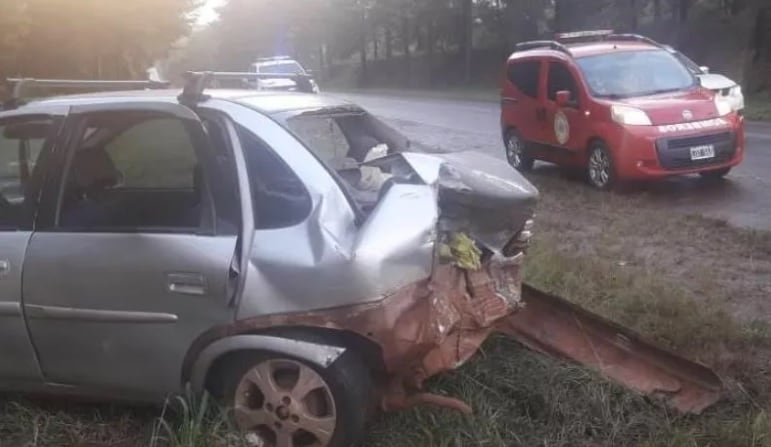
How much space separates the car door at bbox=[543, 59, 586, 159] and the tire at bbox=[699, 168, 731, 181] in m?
1.66

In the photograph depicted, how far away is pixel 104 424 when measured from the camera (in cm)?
432

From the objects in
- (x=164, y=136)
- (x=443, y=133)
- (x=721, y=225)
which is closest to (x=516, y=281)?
(x=164, y=136)

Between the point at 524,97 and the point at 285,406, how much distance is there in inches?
416

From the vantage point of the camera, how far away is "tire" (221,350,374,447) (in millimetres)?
3748

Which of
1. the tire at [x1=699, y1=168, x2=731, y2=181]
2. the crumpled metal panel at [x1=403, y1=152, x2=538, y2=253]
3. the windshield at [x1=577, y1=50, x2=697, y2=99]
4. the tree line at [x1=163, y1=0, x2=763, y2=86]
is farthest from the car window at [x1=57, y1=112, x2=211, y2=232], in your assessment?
the tree line at [x1=163, y1=0, x2=763, y2=86]

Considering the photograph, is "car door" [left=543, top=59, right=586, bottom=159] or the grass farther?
"car door" [left=543, top=59, right=586, bottom=159]

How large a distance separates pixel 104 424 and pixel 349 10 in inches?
2370

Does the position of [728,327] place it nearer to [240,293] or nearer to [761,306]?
[761,306]

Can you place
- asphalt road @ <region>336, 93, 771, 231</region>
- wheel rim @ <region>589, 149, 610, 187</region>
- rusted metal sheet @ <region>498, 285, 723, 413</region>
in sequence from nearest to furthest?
1. rusted metal sheet @ <region>498, 285, 723, 413</region>
2. asphalt road @ <region>336, 93, 771, 231</region>
3. wheel rim @ <region>589, 149, 610, 187</region>

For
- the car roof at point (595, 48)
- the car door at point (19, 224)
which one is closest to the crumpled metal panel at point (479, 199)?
the car door at point (19, 224)

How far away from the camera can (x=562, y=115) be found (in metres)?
12.7

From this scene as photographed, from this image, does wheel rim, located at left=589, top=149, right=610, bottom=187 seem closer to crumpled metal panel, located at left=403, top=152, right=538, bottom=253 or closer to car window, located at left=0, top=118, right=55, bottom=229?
crumpled metal panel, located at left=403, top=152, right=538, bottom=253

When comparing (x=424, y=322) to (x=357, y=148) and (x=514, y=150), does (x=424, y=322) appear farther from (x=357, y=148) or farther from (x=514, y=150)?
(x=514, y=150)

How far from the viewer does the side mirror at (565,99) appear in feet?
40.5
